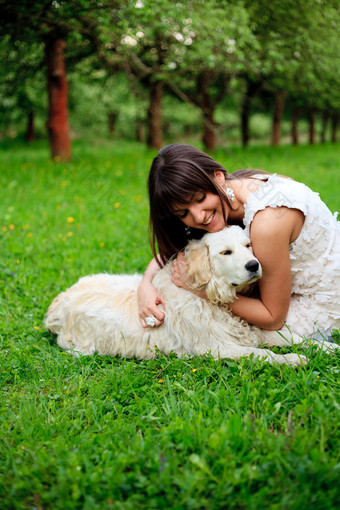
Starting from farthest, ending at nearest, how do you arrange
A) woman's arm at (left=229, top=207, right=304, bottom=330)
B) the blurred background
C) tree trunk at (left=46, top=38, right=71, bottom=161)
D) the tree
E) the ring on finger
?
tree trunk at (left=46, top=38, right=71, bottom=161) → the tree → the blurred background → the ring on finger → woman's arm at (left=229, top=207, right=304, bottom=330)

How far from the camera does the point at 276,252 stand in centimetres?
287

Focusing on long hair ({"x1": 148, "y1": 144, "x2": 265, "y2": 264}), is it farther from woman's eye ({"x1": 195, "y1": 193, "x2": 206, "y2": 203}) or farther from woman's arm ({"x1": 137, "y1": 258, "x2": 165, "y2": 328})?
woman's arm ({"x1": 137, "y1": 258, "x2": 165, "y2": 328})

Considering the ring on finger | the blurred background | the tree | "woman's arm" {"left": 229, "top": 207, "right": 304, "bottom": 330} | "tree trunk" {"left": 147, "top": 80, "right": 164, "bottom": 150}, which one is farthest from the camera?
"tree trunk" {"left": 147, "top": 80, "right": 164, "bottom": 150}

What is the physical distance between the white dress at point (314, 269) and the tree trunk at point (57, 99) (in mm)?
8644

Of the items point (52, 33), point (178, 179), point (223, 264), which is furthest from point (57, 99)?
point (223, 264)

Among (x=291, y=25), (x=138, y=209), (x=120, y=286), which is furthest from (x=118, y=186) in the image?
(x=120, y=286)

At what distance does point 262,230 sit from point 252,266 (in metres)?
0.27

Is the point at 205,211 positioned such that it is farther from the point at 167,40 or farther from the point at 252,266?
the point at 167,40

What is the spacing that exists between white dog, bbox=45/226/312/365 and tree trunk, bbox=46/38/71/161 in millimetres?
8212

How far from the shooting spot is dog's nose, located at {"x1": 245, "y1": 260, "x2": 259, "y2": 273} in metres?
2.73

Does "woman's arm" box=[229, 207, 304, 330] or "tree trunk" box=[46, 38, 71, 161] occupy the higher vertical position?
"tree trunk" box=[46, 38, 71, 161]

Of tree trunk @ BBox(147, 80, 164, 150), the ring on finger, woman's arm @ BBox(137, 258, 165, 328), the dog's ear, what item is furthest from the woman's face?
tree trunk @ BBox(147, 80, 164, 150)

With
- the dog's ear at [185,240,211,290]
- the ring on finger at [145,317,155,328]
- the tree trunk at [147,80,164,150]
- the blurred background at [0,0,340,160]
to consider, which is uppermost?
the blurred background at [0,0,340,160]

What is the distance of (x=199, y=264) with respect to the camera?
2.94 m
